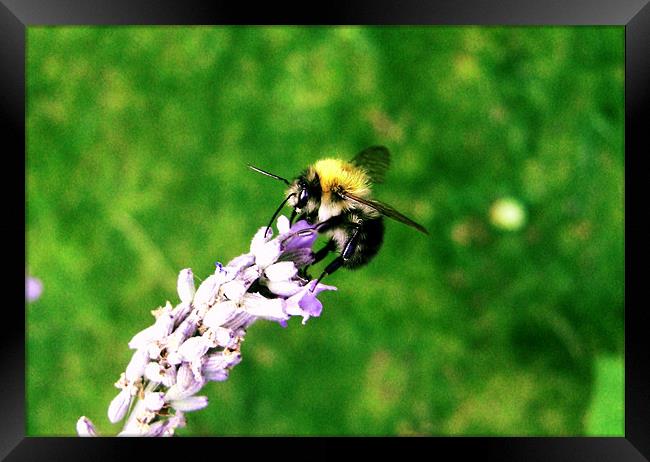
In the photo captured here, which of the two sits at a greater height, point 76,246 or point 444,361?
point 76,246

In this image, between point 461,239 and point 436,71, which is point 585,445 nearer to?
point 461,239

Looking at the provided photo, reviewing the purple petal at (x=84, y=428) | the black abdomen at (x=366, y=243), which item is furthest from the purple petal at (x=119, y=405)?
the black abdomen at (x=366, y=243)

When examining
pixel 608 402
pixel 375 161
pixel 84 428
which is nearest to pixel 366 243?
pixel 375 161

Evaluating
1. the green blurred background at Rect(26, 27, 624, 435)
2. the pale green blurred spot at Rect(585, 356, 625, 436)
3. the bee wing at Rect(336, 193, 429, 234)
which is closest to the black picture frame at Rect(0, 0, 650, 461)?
the bee wing at Rect(336, 193, 429, 234)

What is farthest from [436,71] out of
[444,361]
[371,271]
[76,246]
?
[76,246]

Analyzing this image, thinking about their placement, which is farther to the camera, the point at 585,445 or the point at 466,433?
the point at 466,433
